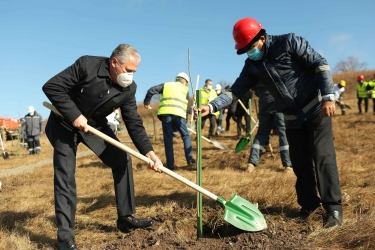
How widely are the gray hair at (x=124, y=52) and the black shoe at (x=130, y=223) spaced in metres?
1.50

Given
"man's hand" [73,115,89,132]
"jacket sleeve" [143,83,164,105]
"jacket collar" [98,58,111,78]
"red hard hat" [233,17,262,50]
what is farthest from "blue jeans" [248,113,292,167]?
"man's hand" [73,115,89,132]

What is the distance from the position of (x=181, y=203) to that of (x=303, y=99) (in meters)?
1.90

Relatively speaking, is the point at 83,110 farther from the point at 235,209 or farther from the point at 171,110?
the point at 171,110

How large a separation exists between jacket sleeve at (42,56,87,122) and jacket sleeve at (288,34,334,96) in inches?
72.9

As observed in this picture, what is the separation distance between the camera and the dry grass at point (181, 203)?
114 inches

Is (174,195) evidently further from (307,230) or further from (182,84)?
(182,84)

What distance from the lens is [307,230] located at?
286cm

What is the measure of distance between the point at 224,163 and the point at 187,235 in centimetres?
327

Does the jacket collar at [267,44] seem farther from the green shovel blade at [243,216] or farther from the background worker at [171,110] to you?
the background worker at [171,110]

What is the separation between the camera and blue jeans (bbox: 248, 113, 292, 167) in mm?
5492

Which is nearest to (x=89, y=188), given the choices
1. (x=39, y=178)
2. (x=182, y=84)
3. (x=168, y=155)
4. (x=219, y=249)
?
(x=168, y=155)

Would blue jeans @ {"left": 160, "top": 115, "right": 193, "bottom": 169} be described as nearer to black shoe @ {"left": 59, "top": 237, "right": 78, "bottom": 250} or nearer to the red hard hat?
the red hard hat

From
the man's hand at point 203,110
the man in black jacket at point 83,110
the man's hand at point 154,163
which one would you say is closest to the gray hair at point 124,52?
the man in black jacket at point 83,110

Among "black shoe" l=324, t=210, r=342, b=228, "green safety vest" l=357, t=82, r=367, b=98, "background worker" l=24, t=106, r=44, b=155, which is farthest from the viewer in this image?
"green safety vest" l=357, t=82, r=367, b=98
